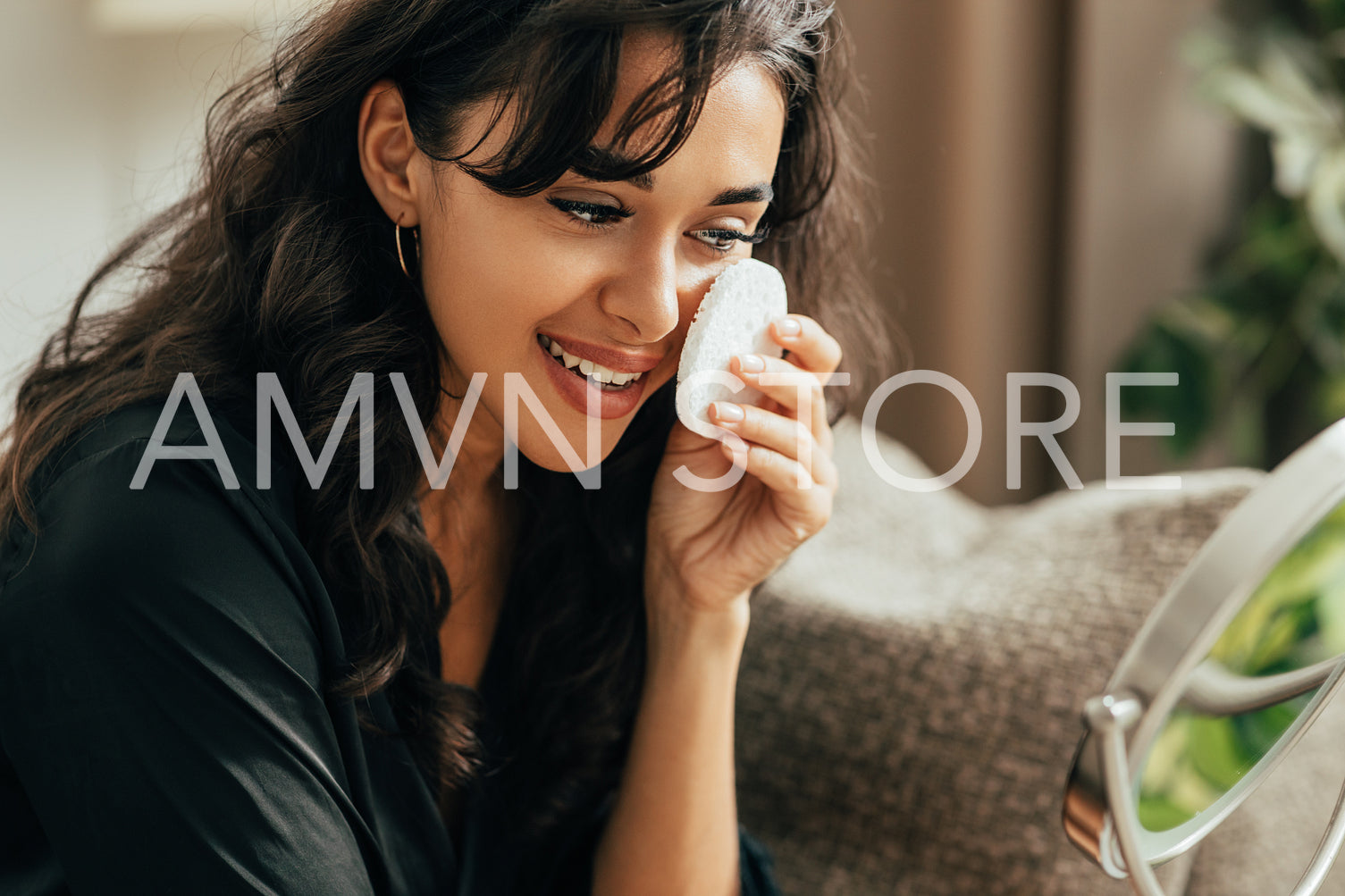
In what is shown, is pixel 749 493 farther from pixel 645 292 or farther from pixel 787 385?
pixel 645 292

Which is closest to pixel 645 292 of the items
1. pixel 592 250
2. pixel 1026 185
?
pixel 592 250

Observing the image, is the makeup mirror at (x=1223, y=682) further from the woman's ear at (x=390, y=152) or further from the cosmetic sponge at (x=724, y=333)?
the woman's ear at (x=390, y=152)

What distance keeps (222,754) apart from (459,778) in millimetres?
317

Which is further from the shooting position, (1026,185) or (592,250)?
(1026,185)

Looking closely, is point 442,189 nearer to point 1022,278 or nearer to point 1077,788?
point 1077,788

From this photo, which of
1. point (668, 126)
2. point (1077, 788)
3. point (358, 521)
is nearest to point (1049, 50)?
point (668, 126)

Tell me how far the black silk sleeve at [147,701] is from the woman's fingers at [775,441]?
42 centimetres

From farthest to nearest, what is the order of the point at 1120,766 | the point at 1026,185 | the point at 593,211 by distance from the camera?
the point at 1026,185
the point at 593,211
the point at 1120,766

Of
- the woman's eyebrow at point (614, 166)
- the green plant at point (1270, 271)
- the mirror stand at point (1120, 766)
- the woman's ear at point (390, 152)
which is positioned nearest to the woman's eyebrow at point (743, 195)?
the woman's eyebrow at point (614, 166)

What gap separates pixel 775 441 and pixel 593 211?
28 cm

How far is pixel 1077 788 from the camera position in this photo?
0.50 meters

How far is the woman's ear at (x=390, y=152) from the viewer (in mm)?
889

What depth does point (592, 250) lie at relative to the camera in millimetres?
857

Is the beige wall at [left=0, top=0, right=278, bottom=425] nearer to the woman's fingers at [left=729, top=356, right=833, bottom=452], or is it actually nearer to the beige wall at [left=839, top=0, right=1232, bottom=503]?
the woman's fingers at [left=729, top=356, right=833, bottom=452]
